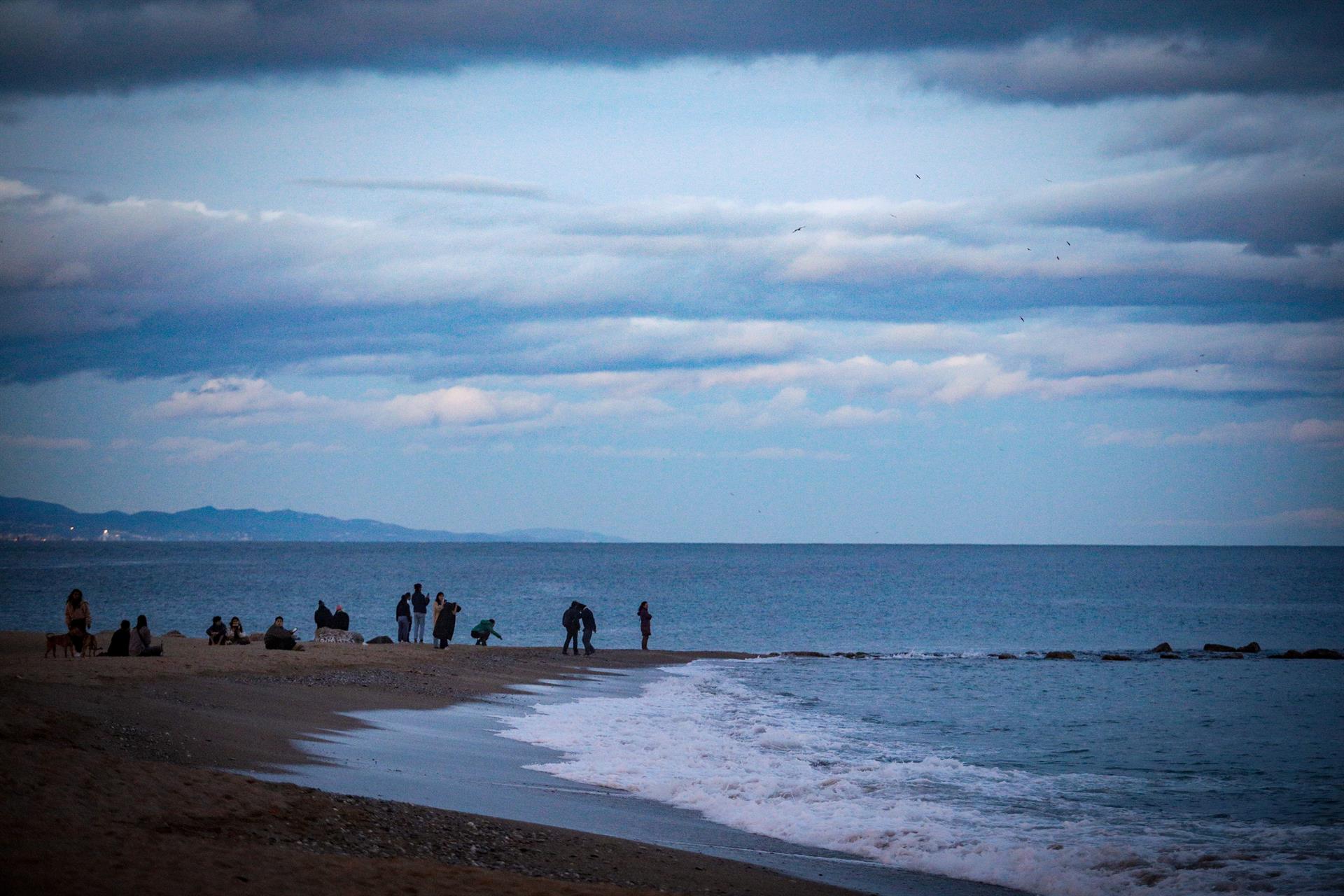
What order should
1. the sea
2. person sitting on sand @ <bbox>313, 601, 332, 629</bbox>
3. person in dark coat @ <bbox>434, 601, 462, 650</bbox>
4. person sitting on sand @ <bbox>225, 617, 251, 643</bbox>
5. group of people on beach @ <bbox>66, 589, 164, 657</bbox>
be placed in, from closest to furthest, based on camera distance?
the sea → group of people on beach @ <bbox>66, 589, 164, 657</bbox> → person sitting on sand @ <bbox>225, 617, 251, 643</bbox> → person in dark coat @ <bbox>434, 601, 462, 650</bbox> → person sitting on sand @ <bbox>313, 601, 332, 629</bbox>

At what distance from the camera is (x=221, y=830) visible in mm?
11102

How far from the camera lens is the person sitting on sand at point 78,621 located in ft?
83.9

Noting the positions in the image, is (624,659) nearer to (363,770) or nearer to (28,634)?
(28,634)

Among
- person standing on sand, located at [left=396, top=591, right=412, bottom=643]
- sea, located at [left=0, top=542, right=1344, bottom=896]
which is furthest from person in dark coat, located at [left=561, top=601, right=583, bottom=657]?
person standing on sand, located at [left=396, top=591, right=412, bottom=643]

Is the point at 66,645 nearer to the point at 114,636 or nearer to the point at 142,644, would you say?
the point at 114,636

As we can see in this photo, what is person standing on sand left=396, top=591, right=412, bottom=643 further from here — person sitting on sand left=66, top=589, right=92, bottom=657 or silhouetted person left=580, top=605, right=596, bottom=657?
person sitting on sand left=66, top=589, right=92, bottom=657

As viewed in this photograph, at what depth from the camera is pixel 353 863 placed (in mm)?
10555

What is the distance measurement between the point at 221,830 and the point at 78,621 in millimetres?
17677

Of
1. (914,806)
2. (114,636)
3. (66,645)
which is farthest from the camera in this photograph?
(114,636)

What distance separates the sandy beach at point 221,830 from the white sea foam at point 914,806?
2927mm

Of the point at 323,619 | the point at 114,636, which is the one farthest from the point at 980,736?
the point at 323,619

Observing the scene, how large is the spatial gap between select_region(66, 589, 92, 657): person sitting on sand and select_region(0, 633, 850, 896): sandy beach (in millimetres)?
6609

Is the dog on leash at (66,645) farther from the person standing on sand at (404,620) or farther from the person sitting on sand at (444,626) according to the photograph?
the person standing on sand at (404,620)

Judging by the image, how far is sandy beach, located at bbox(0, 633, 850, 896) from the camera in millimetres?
9688
